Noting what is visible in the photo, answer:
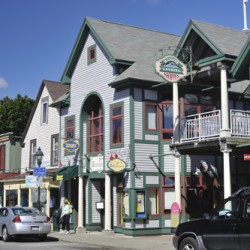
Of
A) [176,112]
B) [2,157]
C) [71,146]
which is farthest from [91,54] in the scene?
[2,157]

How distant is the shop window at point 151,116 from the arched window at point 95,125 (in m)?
3.03

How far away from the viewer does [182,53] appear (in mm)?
20469

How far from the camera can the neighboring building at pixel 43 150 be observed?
1078 inches

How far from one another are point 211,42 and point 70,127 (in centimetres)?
1034

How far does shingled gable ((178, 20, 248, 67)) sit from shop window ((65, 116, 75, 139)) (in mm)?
8390

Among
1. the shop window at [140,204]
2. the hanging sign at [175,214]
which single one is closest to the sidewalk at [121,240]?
the hanging sign at [175,214]

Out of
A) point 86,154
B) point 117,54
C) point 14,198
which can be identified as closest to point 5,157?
point 14,198

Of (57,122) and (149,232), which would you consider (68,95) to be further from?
(149,232)

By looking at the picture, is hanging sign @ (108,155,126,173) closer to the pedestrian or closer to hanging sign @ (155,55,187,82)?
the pedestrian

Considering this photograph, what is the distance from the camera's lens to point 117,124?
906 inches

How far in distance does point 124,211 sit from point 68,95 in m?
8.05

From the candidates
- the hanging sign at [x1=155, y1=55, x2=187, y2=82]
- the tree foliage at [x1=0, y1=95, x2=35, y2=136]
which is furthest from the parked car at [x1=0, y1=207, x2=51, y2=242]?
the tree foliage at [x1=0, y1=95, x2=35, y2=136]

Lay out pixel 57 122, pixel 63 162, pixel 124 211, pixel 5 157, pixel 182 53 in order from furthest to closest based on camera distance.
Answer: pixel 5 157
pixel 57 122
pixel 63 162
pixel 124 211
pixel 182 53

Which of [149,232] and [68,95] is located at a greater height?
[68,95]
